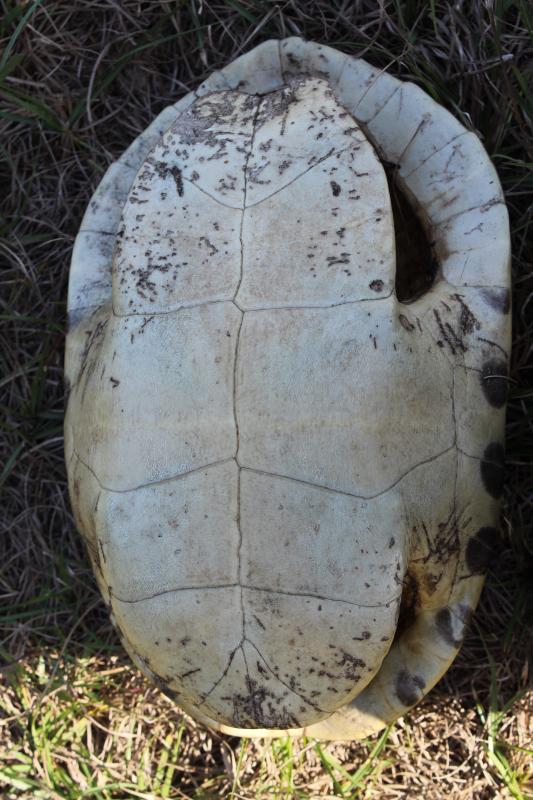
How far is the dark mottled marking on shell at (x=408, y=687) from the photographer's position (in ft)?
5.55

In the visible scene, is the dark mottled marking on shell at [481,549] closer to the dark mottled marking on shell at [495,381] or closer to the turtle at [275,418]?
the turtle at [275,418]

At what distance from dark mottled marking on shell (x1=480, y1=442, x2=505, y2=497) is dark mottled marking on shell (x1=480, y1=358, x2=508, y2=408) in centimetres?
9

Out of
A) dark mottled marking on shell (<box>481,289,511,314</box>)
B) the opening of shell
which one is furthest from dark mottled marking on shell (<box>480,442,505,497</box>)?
the opening of shell

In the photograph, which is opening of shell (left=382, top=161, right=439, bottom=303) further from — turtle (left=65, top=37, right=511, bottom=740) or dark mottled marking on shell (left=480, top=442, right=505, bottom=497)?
dark mottled marking on shell (left=480, top=442, right=505, bottom=497)

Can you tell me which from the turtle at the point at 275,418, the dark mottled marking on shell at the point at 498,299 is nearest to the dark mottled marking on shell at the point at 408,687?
the turtle at the point at 275,418

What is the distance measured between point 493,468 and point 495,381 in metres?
0.18

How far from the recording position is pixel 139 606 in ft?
4.62

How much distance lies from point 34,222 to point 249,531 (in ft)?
4.11

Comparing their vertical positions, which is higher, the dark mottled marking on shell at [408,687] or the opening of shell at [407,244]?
the opening of shell at [407,244]

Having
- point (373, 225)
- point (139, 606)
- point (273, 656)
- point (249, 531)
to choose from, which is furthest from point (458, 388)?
point (139, 606)

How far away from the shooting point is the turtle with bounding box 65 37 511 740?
1.32 m

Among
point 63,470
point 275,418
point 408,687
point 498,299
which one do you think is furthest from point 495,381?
point 63,470

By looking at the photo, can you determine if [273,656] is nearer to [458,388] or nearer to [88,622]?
[458,388]

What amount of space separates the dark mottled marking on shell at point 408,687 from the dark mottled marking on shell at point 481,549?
0.28 metres
